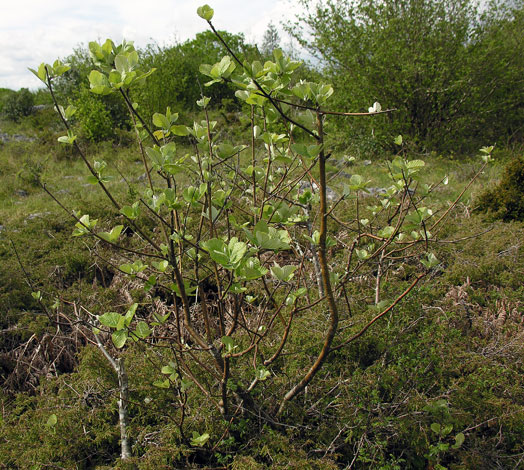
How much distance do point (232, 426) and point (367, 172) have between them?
5.36m

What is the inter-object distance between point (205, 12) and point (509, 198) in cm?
353

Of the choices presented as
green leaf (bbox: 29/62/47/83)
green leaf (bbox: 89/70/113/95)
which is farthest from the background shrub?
green leaf (bbox: 89/70/113/95)

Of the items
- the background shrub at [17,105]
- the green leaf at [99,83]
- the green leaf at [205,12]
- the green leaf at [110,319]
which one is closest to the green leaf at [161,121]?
the green leaf at [99,83]

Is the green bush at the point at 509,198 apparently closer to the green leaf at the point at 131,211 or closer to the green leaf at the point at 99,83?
the green leaf at the point at 131,211

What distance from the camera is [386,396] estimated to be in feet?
5.84

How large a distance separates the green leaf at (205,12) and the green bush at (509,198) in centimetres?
345

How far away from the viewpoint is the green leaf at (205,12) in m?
1.03

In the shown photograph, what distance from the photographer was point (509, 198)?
3.57m

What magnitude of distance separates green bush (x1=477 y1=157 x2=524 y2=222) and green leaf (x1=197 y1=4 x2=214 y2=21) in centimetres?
345

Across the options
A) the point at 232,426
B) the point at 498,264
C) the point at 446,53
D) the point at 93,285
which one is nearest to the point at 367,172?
the point at 446,53

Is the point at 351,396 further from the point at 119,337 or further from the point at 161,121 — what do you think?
the point at 161,121

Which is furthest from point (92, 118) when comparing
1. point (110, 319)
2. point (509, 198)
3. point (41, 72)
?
point (110, 319)

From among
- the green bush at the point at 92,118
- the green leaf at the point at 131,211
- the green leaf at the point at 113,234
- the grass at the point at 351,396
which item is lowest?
the grass at the point at 351,396

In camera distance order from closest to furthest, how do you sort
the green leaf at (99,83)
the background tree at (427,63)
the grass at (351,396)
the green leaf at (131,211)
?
the green leaf at (99,83) < the green leaf at (131,211) < the grass at (351,396) < the background tree at (427,63)
